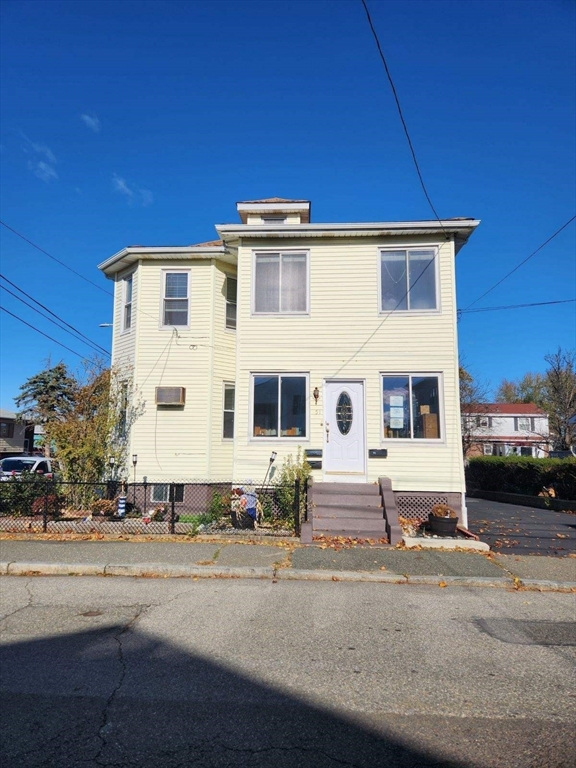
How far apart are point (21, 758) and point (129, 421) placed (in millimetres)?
11250

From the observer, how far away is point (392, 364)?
39.4 feet

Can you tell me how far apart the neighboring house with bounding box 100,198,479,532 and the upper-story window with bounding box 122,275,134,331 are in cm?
183

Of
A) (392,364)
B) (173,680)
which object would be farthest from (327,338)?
(173,680)

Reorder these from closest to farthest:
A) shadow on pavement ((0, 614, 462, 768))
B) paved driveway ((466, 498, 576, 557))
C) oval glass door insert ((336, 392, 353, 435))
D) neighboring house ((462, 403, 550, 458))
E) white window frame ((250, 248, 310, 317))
Result: shadow on pavement ((0, 614, 462, 768)) → paved driveway ((466, 498, 576, 557)) → oval glass door insert ((336, 392, 353, 435)) → white window frame ((250, 248, 310, 317)) → neighboring house ((462, 403, 550, 458))

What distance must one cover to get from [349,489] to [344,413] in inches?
72.1

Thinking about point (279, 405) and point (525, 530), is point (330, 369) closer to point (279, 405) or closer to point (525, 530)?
point (279, 405)

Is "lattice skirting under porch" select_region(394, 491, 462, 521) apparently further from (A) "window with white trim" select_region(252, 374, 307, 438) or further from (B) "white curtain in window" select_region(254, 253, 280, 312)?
(B) "white curtain in window" select_region(254, 253, 280, 312)

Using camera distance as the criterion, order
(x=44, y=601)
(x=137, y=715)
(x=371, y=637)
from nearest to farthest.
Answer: (x=137, y=715), (x=371, y=637), (x=44, y=601)

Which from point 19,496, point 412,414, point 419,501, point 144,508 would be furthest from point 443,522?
point 19,496

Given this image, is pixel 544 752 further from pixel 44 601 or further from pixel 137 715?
pixel 44 601

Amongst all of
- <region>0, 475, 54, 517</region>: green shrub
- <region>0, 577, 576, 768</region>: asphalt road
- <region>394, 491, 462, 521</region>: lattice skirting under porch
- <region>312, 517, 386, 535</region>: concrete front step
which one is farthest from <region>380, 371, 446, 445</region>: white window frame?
<region>0, 475, 54, 517</region>: green shrub

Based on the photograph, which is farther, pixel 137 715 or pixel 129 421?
pixel 129 421

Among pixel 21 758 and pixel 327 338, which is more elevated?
pixel 327 338

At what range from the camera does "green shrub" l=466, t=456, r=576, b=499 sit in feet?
56.6
